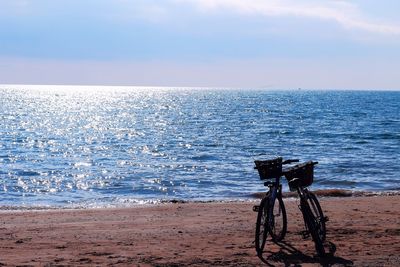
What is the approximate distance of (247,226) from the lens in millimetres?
11500

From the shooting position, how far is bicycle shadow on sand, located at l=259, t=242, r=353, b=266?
8555mm

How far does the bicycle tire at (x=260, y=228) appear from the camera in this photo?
9.09 m

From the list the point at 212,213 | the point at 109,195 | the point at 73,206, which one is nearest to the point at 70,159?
the point at 109,195

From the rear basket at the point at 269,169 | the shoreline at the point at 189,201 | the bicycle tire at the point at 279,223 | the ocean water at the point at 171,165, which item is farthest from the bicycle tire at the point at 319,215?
the ocean water at the point at 171,165

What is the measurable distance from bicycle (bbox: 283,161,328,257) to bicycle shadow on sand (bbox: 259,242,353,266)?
17 cm

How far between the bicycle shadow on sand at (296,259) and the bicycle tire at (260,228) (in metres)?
0.19

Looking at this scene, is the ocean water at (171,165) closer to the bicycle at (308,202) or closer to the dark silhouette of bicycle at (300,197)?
the dark silhouette of bicycle at (300,197)

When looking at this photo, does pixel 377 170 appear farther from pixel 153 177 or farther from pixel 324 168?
pixel 153 177

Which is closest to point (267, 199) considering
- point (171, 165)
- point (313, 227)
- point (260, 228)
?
point (260, 228)

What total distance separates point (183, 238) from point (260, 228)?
1.73m

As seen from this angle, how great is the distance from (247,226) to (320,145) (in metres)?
29.3

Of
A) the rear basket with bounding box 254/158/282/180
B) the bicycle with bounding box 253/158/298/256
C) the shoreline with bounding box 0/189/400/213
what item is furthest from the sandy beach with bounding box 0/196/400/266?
the shoreline with bounding box 0/189/400/213

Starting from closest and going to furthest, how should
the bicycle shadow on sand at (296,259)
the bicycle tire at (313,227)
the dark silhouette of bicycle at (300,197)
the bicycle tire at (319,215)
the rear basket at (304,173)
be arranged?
the bicycle shadow on sand at (296,259) < the bicycle tire at (313,227) < the dark silhouette of bicycle at (300,197) < the rear basket at (304,173) < the bicycle tire at (319,215)

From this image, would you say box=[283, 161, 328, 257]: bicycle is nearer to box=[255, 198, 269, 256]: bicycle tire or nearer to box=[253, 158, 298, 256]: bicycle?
→ box=[253, 158, 298, 256]: bicycle
